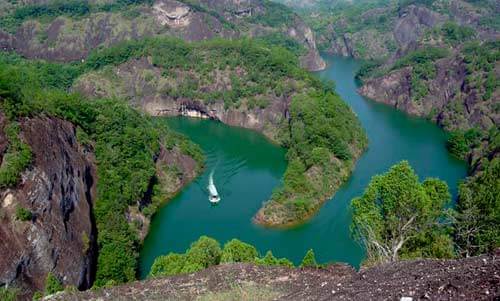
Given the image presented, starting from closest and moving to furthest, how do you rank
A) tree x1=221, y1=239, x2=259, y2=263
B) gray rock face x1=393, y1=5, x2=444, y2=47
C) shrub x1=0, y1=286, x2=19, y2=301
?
1. shrub x1=0, y1=286, x2=19, y2=301
2. tree x1=221, y1=239, x2=259, y2=263
3. gray rock face x1=393, y1=5, x2=444, y2=47

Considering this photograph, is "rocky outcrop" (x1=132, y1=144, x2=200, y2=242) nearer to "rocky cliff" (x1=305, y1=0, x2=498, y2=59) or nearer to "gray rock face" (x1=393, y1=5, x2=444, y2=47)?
"rocky cliff" (x1=305, y1=0, x2=498, y2=59)

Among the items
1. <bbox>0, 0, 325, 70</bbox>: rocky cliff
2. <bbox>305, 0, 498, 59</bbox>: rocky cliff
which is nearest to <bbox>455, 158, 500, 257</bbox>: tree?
<bbox>0, 0, 325, 70</bbox>: rocky cliff

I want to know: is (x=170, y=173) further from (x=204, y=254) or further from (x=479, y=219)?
(x=479, y=219)

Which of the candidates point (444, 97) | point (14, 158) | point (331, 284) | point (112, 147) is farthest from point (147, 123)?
point (444, 97)

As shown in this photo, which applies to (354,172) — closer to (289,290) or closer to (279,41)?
(289,290)

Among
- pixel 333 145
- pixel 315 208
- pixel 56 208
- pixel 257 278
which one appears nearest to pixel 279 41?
pixel 333 145

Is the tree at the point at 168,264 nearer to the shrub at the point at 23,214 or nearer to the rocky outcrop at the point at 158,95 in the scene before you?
the shrub at the point at 23,214
